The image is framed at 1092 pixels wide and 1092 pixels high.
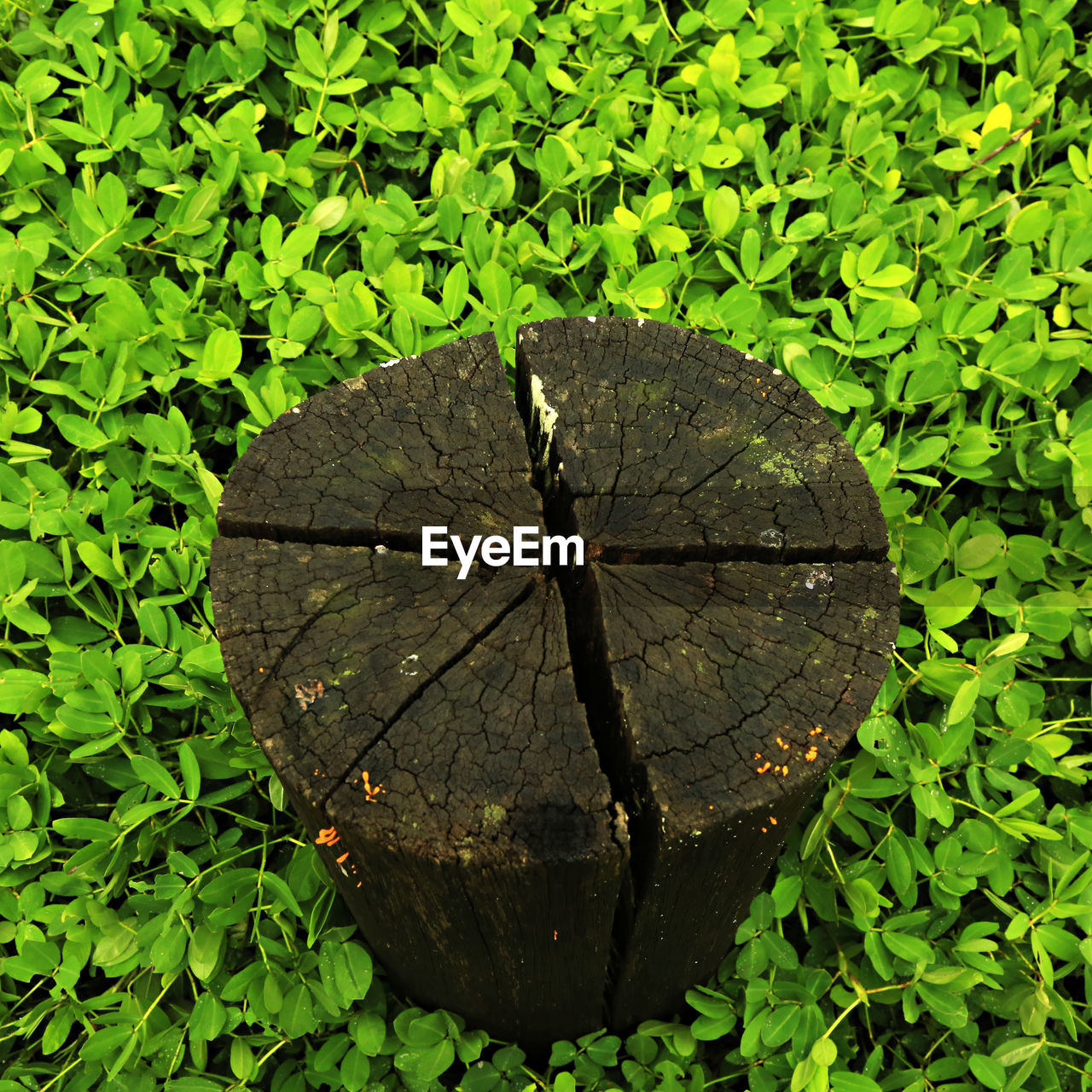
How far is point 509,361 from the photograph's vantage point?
259cm

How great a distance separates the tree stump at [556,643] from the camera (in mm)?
1505

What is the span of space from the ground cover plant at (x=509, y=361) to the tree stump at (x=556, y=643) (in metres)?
0.39

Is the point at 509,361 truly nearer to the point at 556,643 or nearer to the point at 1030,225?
the point at 556,643

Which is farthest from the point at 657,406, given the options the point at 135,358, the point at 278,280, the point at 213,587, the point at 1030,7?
the point at 1030,7

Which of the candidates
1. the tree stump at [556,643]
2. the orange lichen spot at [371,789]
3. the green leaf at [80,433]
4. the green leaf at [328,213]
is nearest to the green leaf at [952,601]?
the tree stump at [556,643]

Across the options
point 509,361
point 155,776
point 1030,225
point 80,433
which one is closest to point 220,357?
point 80,433

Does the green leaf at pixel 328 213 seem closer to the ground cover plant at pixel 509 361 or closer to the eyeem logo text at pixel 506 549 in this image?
the ground cover plant at pixel 509 361

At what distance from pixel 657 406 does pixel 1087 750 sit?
160 cm

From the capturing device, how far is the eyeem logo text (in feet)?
5.64

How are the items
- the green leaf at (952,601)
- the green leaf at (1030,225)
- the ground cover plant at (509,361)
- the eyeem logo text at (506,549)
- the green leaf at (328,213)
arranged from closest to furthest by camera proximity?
the eyeem logo text at (506,549), the ground cover plant at (509,361), the green leaf at (952,601), the green leaf at (328,213), the green leaf at (1030,225)

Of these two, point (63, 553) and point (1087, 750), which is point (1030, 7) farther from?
point (63, 553)

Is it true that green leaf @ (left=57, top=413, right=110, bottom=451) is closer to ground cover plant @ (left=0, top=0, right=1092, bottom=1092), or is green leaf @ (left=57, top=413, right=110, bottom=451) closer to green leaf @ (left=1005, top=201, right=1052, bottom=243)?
ground cover plant @ (left=0, top=0, right=1092, bottom=1092)

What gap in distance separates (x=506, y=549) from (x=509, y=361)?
98cm

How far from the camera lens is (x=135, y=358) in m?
2.68
